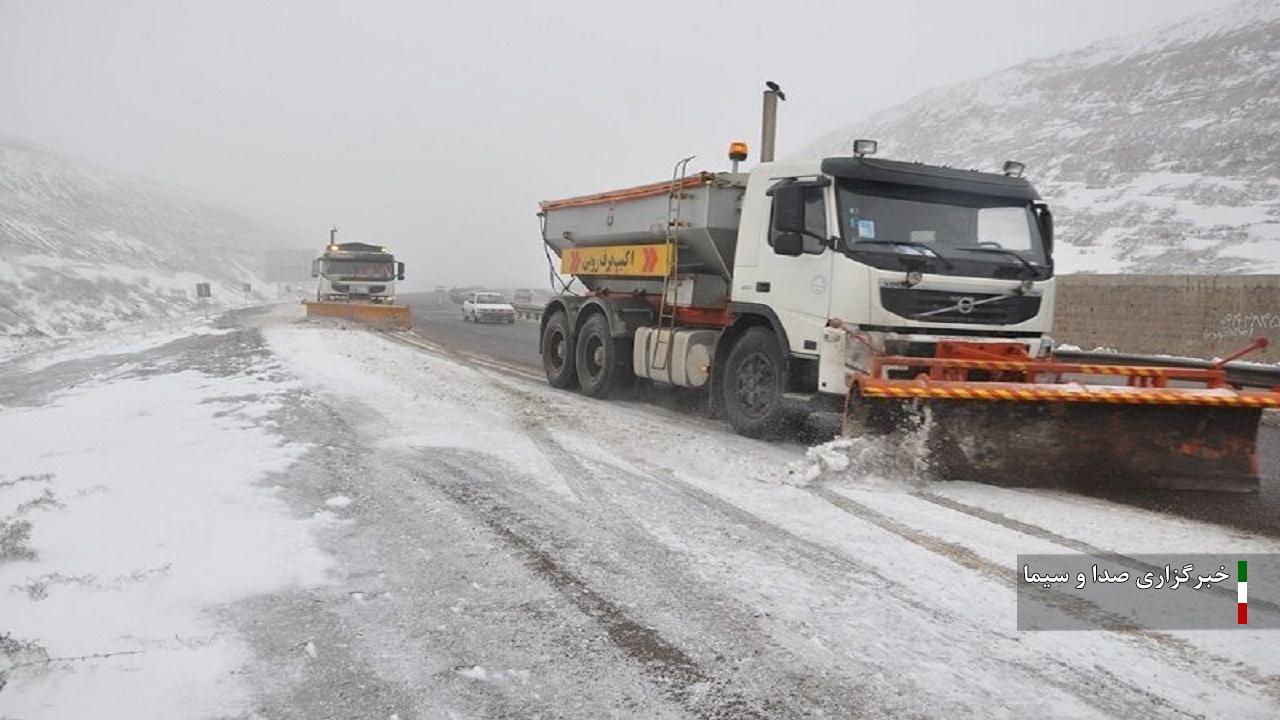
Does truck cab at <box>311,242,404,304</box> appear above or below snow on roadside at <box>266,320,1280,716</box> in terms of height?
above

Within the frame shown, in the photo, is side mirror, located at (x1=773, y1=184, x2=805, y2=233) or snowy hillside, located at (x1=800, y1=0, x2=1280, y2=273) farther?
snowy hillside, located at (x1=800, y1=0, x2=1280, y2=273)

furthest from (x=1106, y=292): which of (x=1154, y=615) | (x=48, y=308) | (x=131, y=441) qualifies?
(x=48, y=308)

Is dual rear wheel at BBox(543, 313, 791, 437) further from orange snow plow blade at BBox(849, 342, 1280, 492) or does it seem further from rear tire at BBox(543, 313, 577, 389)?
orange snow plow blade at BBox(849, 342, 1280, 492)

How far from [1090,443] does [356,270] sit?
24.2m

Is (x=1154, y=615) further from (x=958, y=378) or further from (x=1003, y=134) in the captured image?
(x=1003, y=134)

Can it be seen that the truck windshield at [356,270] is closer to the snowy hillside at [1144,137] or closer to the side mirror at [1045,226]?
the side mirror at [1045,226]

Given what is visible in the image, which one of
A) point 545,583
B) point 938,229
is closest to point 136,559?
point 545,583

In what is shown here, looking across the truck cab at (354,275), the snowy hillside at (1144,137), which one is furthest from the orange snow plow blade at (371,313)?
the snowy hillside at (1144,137)

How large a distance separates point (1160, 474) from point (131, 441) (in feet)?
26.9

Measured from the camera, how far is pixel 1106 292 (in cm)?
1855

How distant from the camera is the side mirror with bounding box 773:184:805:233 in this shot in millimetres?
6922

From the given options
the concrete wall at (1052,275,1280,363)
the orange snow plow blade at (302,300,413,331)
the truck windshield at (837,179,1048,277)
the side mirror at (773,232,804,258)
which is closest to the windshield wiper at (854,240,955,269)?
the truck windshield at (837,179,1048,277)

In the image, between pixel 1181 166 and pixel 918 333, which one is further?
pixel 1181 166

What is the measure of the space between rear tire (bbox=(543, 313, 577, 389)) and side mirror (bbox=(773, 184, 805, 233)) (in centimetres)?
537
